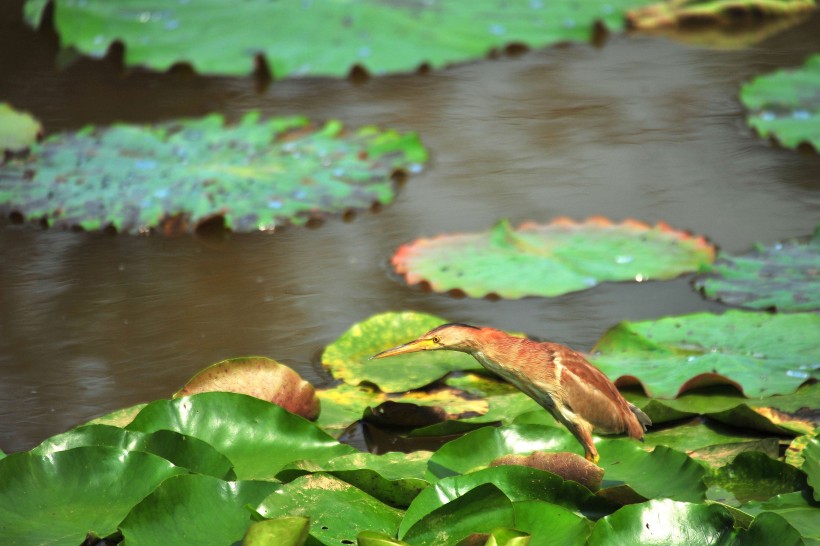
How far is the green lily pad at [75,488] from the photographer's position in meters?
2.17

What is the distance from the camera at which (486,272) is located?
374 centimetres

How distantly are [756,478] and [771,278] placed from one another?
1235 mm

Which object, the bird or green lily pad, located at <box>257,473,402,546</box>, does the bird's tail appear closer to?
the bird

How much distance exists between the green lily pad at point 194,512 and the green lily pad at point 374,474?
0.15m

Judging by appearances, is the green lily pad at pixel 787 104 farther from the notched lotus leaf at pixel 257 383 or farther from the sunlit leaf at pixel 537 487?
the sunlit leaf at pixel 537 487

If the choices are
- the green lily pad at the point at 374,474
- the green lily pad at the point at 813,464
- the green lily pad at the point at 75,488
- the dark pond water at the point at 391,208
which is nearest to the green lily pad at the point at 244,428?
the green lily pad at the point at 374,474

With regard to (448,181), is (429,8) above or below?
above

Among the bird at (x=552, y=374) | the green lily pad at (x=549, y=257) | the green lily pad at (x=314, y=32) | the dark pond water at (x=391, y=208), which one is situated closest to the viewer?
the bird at (x=552, y=374)

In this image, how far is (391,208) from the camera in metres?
4.58

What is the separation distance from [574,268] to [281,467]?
1618 millimetres

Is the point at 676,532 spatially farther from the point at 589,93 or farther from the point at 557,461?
the point at 589,93

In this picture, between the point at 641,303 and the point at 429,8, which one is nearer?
the point at 641,303

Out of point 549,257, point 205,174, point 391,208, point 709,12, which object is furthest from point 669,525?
point 709,12

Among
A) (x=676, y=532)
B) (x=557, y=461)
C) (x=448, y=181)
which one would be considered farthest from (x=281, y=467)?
(x=448, y=181)
